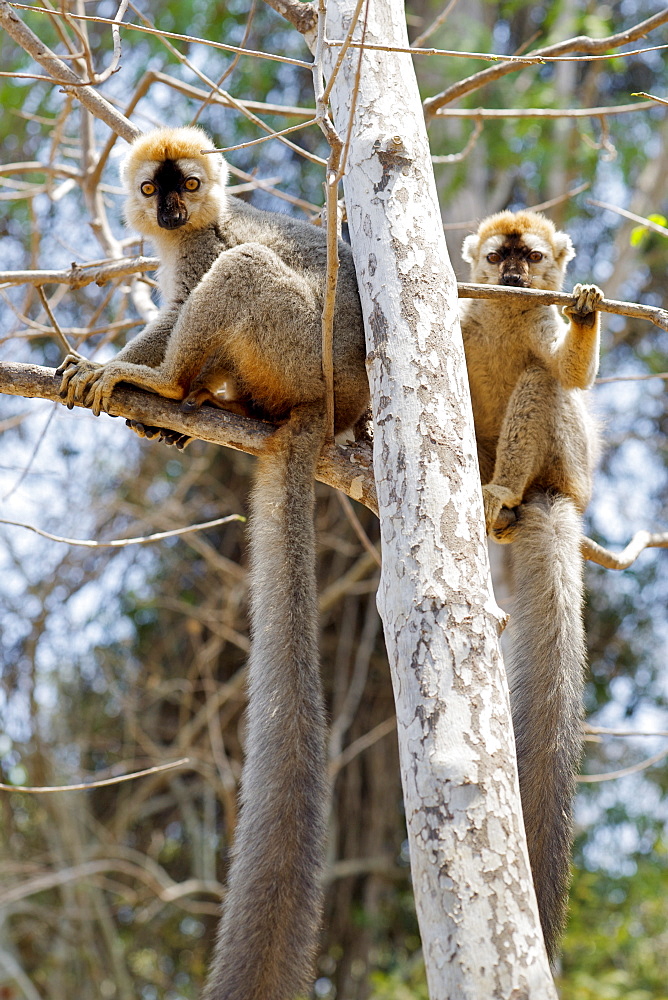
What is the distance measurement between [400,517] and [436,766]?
2.40ft

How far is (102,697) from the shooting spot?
10266 mm

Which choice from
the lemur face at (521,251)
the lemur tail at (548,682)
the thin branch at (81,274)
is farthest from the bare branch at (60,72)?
the lemur tail at (548,682)

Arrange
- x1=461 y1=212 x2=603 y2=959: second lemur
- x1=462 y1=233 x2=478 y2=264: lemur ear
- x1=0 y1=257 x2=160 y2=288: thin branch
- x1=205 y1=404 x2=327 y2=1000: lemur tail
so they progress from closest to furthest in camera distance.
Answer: x1=205 y1=404 x2=327 y2=1000: lemur tail
x1=461 y1=212 x2=603 y2=959: second lemur
x1=0 y1=257 x2=160 y2=288: thin branch
x1=462 y1=233 x2=478 y2=264: lemur ear

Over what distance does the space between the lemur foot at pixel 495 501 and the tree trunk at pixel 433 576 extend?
5.13 feet

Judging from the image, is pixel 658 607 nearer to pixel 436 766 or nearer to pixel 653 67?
pixel 653 67

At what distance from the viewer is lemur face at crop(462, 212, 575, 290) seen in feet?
16.5

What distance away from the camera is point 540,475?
4828 millimetres

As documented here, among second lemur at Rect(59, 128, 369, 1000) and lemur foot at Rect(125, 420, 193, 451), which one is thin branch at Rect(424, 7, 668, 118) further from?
lemur foot at Rect(125, 420, 193, 451)

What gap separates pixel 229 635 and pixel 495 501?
478cm

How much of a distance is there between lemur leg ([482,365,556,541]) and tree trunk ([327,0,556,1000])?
168 cm

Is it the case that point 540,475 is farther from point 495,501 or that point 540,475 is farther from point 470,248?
point 470,248

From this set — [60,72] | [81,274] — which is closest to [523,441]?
Answer: [81,274]

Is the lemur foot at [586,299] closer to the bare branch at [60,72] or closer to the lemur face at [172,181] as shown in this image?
the lemur face at [172,181]

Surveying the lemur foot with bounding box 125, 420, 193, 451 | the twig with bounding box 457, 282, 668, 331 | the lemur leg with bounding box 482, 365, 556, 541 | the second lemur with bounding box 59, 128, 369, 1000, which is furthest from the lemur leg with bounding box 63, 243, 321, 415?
the lemur leg with bounding box 482, 365, 556, 541
